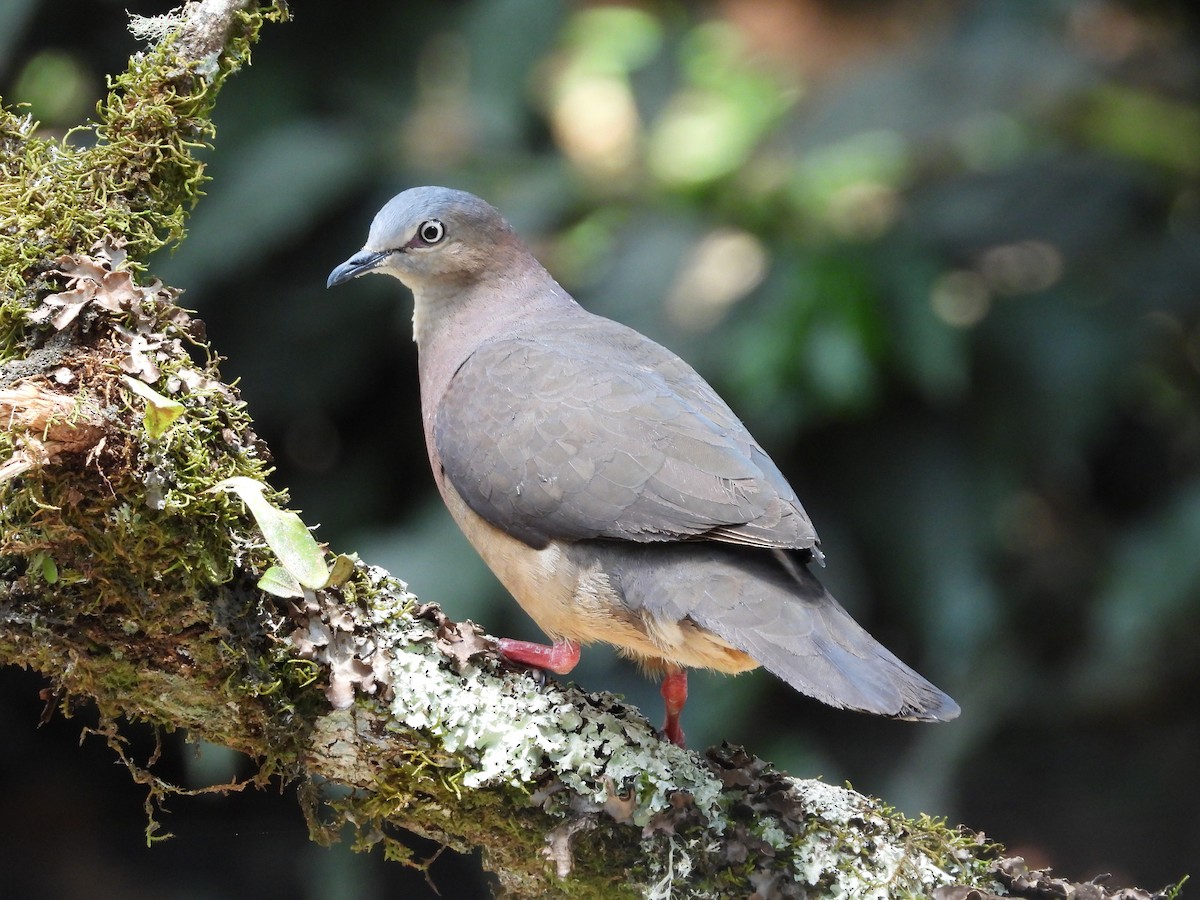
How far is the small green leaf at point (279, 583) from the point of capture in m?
2.73

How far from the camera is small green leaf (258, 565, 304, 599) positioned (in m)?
2.73

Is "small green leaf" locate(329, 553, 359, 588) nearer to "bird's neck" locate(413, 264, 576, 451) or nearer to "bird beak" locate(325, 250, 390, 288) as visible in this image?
"bird's neck" locate(413, 264, 576, 451)

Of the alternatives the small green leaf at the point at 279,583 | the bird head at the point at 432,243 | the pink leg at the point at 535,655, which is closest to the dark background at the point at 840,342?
the bird head at the point at 432,243

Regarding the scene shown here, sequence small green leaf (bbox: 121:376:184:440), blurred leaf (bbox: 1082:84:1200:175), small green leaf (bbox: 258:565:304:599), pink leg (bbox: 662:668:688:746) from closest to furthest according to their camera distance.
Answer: small green leaf (bbox: 121:376:184:440)
small green leaf (bbox: 258:565:304:599)
pink leg (bbox: 662:668:688:746)
blurred leaf (bbox: 1082:84:1200:175)

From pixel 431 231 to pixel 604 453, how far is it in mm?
1269

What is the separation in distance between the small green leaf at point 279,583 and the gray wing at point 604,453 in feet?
2.44

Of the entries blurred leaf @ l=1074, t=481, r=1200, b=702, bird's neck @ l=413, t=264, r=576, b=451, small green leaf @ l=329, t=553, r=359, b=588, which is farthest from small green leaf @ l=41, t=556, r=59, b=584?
blurred leaf @ l=1074, t=481, r=1200, b=702

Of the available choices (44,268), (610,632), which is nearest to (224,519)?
(44,268)

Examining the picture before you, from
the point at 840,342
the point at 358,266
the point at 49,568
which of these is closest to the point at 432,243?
the point at 358,266

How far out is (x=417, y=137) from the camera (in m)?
6.84

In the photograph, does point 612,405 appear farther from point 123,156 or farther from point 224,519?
point 123,156

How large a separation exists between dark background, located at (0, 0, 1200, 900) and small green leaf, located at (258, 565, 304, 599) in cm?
307

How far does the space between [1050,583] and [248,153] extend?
15.5 ft

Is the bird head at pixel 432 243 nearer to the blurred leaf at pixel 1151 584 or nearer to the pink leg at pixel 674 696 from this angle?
the pink leg at pixel 674 696
